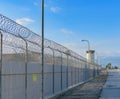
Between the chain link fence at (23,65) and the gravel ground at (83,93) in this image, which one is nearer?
the chain link fence at (23,65)

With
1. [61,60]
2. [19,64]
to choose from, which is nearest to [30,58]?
[19,64]

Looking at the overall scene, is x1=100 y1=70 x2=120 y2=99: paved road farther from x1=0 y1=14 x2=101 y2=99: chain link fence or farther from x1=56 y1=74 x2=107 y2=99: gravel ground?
x1=0 y1=14 x2=101 y2=99: chain link fence

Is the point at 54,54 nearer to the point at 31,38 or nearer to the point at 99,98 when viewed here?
the point at 99,98

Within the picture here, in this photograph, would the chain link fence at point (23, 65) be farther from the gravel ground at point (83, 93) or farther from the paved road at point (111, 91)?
the paved road at point (111, 91)

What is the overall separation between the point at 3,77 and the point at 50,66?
31.9ft

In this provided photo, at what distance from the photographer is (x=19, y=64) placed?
1458 centimetres

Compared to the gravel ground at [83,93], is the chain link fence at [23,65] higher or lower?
higher

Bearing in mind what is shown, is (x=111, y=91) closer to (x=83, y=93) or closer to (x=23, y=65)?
(x=83, y=93)

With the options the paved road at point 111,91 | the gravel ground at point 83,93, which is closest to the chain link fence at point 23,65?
the gravel ground at point 83,93

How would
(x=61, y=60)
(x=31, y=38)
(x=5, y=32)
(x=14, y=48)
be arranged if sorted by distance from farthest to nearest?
(x=61, y=60), (x=31, y=38), (x=14, y=48), (x=5, y=32)

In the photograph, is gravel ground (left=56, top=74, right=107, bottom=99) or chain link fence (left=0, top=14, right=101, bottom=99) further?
gravel ground (left=56, top=74, right=107, bottom=99)

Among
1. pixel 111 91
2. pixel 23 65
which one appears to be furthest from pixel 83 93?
pixel 23 65

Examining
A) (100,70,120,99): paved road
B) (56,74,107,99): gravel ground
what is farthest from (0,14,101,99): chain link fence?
(100,70,120,99): paved road

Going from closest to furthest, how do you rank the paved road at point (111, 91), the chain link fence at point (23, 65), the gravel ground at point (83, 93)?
the chain link fence at point (23, 65), the gravel ground at point (83, 93), the paved road at point (111, 91)
